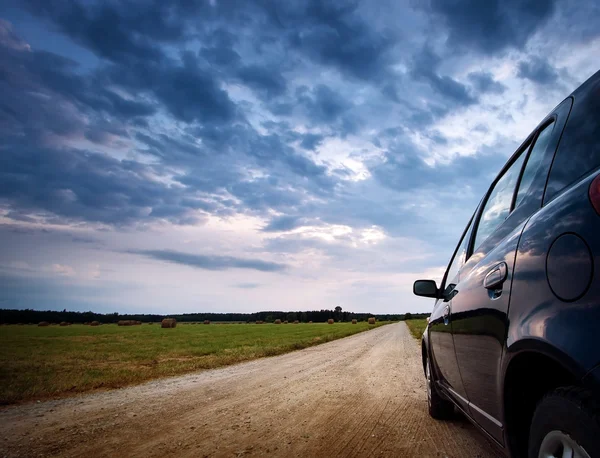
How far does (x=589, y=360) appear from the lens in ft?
3.67

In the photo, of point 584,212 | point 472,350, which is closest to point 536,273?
point 584,212

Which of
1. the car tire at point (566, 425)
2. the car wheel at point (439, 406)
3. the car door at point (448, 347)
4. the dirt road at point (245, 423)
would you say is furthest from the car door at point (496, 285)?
the car wheel at point (439, 406)

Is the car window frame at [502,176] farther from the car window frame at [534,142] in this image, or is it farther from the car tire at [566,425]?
the car tire at [566,425]

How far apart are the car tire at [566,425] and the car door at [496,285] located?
1.29 ft

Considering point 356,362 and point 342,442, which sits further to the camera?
point 356,362

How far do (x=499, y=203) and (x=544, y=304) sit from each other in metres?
1.68

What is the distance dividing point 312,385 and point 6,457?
448 cm

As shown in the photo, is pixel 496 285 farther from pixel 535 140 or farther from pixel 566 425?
pixel 535 140

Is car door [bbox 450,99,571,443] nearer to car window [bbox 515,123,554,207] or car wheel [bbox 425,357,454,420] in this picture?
car window [bbox 515,123,554,207]

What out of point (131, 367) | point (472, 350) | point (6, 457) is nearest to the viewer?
point (472, 350)

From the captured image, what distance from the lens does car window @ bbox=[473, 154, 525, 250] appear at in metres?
2.58

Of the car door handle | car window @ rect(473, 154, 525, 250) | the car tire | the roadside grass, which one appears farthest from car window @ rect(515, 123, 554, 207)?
the roadside grass

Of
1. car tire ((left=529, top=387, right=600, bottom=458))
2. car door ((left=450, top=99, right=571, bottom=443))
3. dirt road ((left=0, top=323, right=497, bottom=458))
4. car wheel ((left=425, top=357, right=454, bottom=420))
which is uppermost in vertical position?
car door ((left=450, top=99, right=571, bottom=443))

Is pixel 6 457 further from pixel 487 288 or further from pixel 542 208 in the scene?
pixel 542 208
